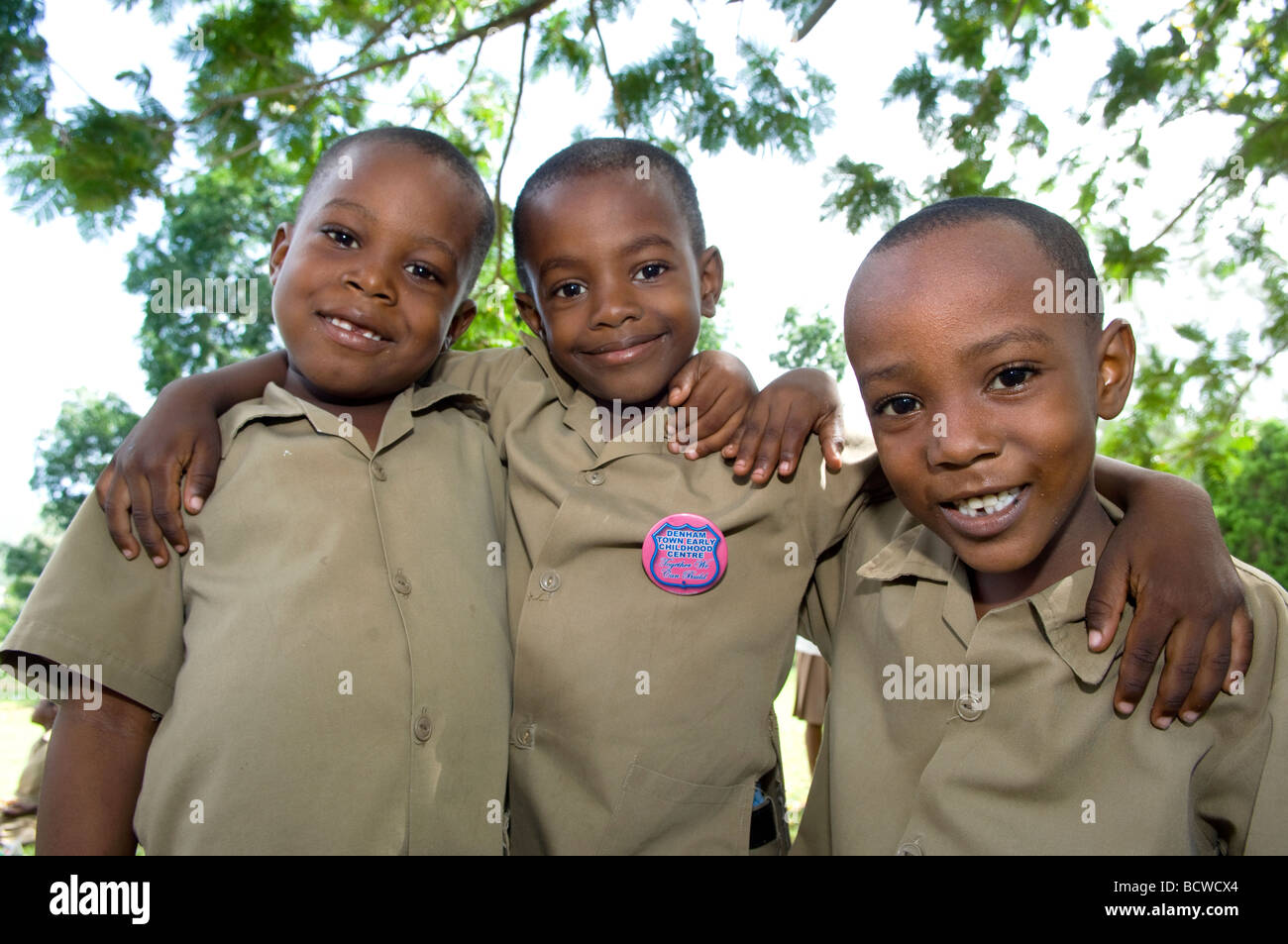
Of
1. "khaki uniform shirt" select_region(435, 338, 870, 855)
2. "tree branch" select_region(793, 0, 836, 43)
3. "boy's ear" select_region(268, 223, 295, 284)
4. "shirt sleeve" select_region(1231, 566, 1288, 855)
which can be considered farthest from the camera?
"tree branch" select_region(793, 0, 836, 43)

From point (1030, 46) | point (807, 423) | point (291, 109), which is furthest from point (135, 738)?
point (1030, 46)

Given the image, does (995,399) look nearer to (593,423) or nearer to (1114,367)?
(1114,367)

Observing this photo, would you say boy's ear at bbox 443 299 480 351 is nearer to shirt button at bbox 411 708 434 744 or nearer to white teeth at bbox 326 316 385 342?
white teeth at bbox 326 316 385 342

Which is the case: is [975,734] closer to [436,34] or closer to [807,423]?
[807,423]

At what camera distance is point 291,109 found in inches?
171

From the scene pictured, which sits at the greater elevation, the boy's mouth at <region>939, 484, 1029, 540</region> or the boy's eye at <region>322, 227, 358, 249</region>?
the boy's eye at <region>322, 227, 358, 249</region>

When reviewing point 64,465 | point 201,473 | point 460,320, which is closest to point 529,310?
point 460,320

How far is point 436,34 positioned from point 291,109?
82 cm

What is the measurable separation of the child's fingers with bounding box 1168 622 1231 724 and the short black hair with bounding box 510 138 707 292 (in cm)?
154

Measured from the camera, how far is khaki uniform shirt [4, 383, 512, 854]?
164cm

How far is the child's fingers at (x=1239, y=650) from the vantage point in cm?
147

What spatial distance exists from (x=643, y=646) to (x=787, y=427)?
0.59 m

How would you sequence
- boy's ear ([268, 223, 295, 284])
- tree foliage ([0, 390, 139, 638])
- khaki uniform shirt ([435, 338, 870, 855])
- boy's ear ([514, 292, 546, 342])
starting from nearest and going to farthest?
khaki uniform shirt ([435, 338, 870, 855]) → boy's ear ([268, 223, 295, 284]) → boy's ear ([514, 292, 546, 342]) → tree foliage ([0, 390, 139, 638])

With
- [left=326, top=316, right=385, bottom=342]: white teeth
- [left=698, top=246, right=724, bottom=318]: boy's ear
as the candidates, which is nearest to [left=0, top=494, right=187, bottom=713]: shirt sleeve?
[left=326, top=316, right=385, bottom=342]: white teeth
